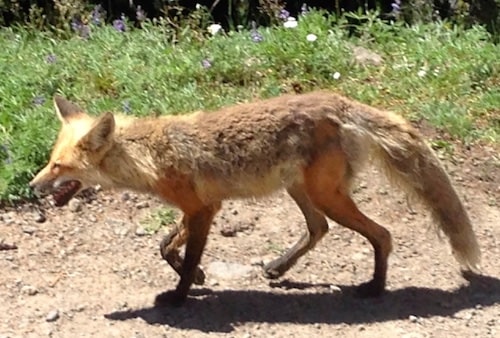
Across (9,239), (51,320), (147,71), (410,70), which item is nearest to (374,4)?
(410,70)

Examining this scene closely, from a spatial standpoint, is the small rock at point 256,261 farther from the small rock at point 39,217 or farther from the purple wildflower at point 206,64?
the purple wildflower at point 206,64

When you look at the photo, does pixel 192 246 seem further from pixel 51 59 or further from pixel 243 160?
pixel 51 59

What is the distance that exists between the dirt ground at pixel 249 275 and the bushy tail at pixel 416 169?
0.24m

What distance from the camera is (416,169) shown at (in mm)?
5699

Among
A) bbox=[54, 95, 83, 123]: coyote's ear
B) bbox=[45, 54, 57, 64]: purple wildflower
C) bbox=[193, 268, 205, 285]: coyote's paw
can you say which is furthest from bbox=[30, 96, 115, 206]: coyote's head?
bbox=[45, 54, 57, 64]: purple wildflower

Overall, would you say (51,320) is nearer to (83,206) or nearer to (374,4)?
(83,206)

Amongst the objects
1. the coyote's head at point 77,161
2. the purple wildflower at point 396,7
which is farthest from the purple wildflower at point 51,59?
the purple wildflower at point 396,7

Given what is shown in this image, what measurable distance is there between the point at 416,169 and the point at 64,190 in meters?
1.84

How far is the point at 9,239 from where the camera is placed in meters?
6.32

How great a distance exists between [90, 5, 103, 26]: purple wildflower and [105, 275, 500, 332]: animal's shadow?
3817 mm

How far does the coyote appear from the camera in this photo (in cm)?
549

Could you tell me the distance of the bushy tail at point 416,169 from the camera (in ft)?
18.4

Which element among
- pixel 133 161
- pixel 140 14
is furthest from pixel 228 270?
pixel 140 14

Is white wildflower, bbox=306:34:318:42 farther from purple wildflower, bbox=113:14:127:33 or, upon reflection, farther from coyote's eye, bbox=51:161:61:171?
coyote's eye, bbox=51:161:61:171
